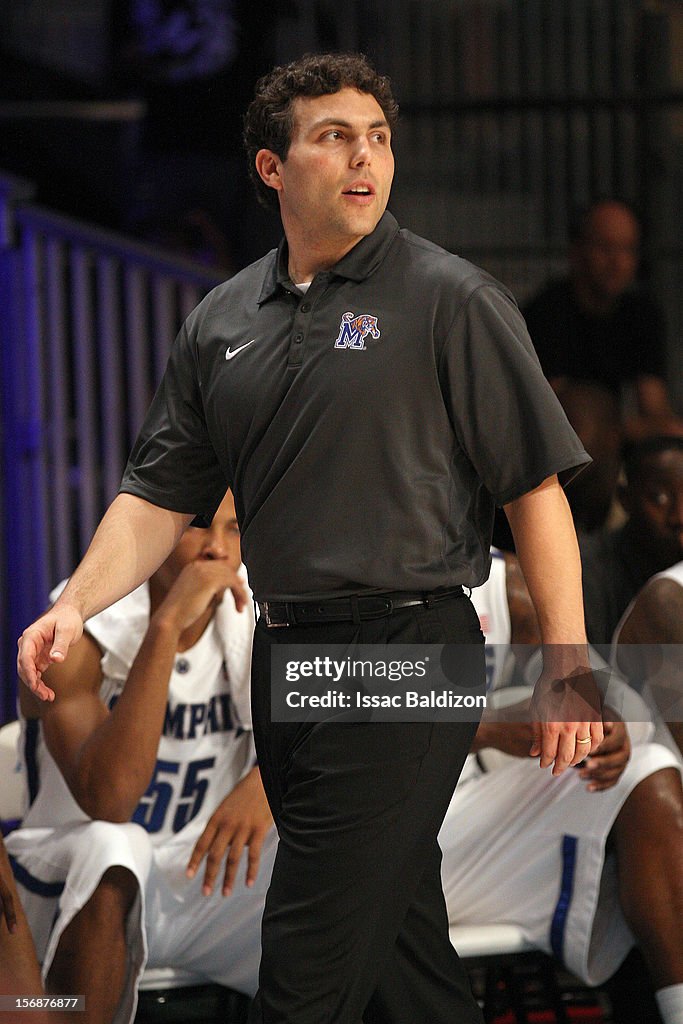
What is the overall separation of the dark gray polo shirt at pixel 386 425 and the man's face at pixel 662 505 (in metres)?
1.24

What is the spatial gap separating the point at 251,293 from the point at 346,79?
0.31 m

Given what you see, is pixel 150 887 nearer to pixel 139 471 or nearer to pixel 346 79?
pixel 139 471

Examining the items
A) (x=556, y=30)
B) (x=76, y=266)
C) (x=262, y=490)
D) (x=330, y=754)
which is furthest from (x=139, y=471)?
(x=556, y=30)

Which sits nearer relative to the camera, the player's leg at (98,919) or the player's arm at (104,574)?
the player's arm at (104,574)

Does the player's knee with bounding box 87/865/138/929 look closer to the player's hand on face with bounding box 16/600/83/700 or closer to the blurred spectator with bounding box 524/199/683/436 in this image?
the player's hand on face with bounding box 16/600/83/700

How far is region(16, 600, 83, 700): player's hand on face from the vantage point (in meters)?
1.72

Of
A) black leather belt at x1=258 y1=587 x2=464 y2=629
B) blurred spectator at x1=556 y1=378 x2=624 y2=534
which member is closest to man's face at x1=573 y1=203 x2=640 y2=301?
blurred spectator at x1=556 y1=378 x2=624 y2=534

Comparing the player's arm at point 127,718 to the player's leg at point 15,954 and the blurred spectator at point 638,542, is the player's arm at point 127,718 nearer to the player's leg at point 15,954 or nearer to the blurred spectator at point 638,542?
the player's leg at point 15,954

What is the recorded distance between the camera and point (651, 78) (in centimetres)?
335

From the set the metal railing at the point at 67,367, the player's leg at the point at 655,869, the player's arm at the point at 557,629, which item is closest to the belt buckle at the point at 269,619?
the player's arm at the point at 557,629

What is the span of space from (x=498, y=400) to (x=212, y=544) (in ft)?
2.64

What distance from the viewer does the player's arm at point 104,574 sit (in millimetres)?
1729

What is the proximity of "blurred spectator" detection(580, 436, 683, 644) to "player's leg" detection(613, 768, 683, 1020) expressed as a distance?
683 millimetres

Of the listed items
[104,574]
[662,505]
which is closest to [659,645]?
[662,505]
